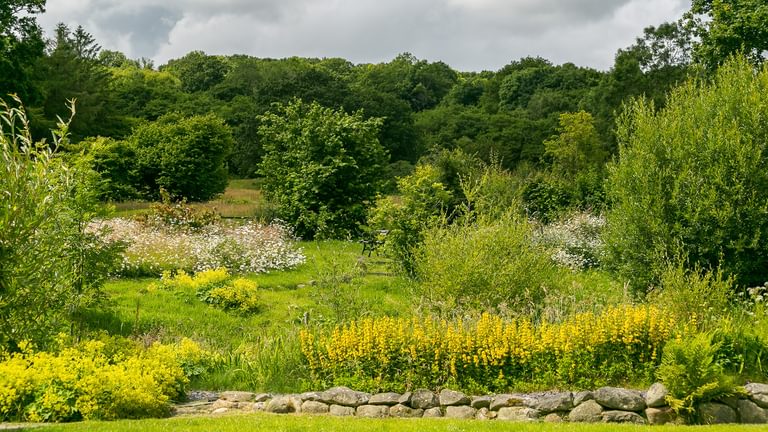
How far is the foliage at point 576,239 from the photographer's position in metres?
17.3

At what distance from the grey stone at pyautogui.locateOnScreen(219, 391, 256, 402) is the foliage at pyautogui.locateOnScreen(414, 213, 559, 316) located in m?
2.83

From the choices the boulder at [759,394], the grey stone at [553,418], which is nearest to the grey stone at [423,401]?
the grey stone at [553,418]

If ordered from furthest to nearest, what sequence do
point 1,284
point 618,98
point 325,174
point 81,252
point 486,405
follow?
point 618,98 → point 325,174 → point 81,252 → point 486,405 → point 1,284

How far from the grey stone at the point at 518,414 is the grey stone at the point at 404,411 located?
89 centimetres

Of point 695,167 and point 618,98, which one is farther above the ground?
point 618,98

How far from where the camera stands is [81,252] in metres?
9.69

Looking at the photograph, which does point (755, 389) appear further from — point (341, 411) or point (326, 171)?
point (326, 171)

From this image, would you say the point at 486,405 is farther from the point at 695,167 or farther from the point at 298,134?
the point at 298,134

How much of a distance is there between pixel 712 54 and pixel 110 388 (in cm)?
2389

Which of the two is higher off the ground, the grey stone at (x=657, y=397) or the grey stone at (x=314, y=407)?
the grey stone at (x=657, y=397)

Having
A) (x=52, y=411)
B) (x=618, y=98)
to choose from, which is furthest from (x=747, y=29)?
(x=52, y=411)

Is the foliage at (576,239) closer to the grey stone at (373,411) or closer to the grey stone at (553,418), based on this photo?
the grey stone at (553,418)

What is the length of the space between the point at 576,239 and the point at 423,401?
40.6 feet

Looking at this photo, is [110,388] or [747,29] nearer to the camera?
[110,388]
